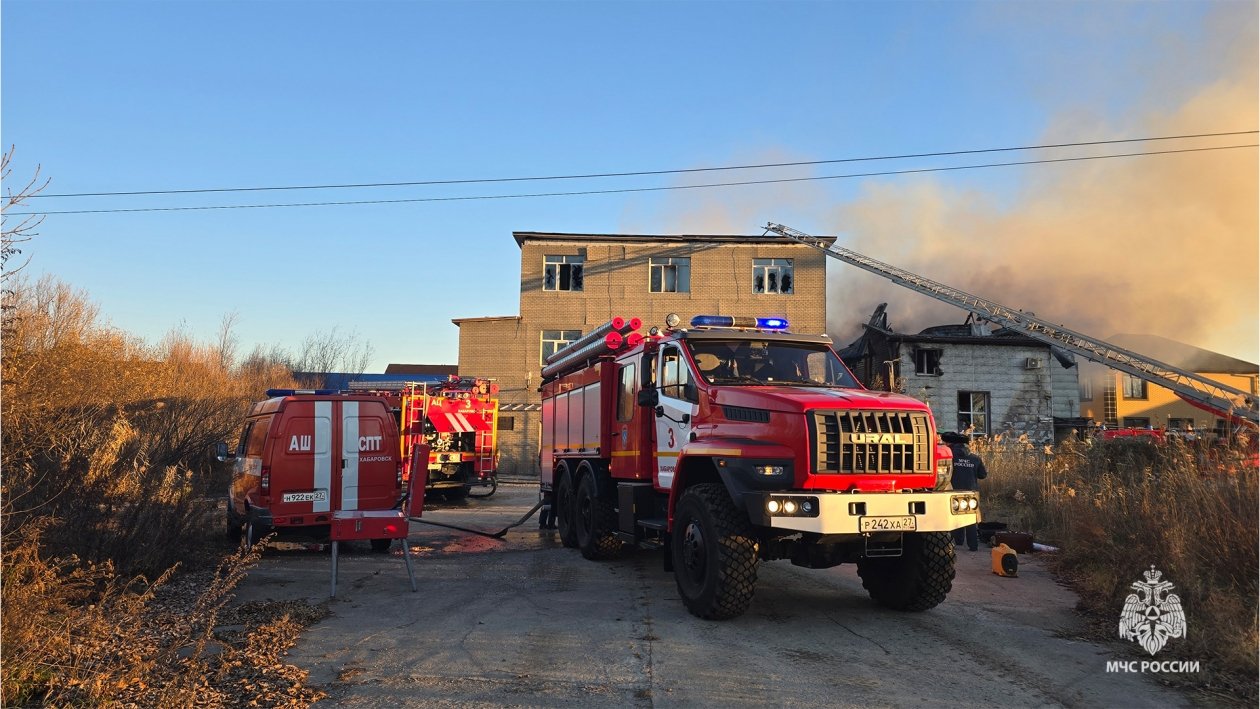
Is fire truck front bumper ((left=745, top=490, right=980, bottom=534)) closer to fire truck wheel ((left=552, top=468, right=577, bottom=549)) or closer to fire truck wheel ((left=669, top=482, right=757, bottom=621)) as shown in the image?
fire truck wheel ((left=669, top=482, right=757, bottom=621))

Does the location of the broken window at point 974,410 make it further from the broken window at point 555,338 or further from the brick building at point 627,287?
the broken window at point 555,338

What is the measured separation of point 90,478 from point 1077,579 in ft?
34.5

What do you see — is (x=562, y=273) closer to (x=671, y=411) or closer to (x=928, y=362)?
(x=928, y=362)

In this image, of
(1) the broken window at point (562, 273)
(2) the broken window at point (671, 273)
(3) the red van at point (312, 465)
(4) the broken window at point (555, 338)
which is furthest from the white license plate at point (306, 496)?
(2) the broken window at point (671, 273)

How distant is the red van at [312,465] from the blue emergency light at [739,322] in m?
4.90

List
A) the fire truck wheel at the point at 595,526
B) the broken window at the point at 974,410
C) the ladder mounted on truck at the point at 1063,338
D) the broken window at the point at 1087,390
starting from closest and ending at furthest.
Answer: the fire truck wheel at the point at 595,526
the ladder mounted on truck at the point at 1063,338
the broken window at the point at 974,410
the broken window at the point at 1087,390

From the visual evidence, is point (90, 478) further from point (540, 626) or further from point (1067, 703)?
point (1067, 703)

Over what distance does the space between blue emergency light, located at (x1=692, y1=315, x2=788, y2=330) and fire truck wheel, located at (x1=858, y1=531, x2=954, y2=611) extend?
→ 9.52ft

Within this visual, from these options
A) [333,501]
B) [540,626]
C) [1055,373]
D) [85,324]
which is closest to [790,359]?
[540,626]

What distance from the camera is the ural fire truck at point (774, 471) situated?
6727mm

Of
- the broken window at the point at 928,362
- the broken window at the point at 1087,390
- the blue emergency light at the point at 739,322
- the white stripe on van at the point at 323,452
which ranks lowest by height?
the white stripe on van at the point at 323,452

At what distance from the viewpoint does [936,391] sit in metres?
36.9

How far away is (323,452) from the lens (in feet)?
35.1

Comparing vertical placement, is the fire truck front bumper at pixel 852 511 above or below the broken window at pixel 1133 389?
below
